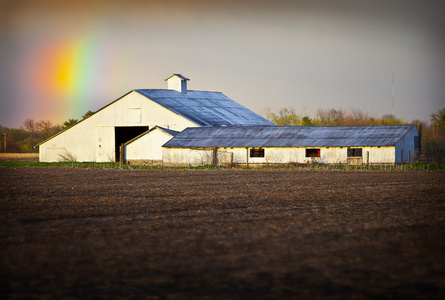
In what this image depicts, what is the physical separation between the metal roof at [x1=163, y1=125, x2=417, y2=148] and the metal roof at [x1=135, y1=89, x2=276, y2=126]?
3997 mm

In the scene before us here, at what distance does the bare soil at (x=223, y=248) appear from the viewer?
273 inches

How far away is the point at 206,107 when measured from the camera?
57.0 m

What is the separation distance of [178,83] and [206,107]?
4.23 m

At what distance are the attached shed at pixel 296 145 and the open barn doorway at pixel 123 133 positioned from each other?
7352 mm

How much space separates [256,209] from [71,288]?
7921mm

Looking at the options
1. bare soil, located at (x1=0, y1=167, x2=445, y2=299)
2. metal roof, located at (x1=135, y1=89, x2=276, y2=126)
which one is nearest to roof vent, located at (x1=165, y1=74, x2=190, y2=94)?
metal roof, located at (x1=135, y1=89, x2=276, y2=126)

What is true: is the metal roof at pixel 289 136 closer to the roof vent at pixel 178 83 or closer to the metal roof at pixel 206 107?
the metal roof at pixel 206 107

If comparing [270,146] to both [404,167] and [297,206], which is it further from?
[297,206]

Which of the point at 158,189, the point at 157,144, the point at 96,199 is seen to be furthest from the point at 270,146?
the point at 96,199

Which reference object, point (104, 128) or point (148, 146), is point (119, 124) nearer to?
point (104, 128)

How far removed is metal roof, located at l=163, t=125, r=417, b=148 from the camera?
41750 millimetres

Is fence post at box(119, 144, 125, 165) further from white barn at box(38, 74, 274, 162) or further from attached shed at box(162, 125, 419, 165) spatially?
attached shed at box(162, 125, 419, 165)

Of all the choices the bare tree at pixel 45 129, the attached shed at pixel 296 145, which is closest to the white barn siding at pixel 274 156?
the attached shed at pixel 296 145

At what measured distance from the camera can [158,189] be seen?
21141 millimetres
